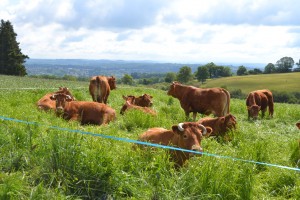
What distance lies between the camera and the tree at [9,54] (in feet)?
192

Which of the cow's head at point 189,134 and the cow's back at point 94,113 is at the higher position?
the cow's head at point 189,134

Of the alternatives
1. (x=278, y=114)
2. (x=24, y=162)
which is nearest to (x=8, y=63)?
(x=278, y=114)

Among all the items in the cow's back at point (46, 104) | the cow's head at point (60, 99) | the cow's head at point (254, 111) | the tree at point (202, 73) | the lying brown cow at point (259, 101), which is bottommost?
the tree at point (202, 73)

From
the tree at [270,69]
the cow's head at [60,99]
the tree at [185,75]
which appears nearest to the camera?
the cow's head at [60,99]

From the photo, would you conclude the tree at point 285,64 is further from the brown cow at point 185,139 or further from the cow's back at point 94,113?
the brown cow at point 185,139

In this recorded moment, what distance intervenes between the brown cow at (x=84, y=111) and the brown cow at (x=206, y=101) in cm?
387

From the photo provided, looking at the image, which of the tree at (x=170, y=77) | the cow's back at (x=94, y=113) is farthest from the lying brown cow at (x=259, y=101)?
the tree at (x=170, y=77)

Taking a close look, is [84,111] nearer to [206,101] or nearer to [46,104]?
[46,104]

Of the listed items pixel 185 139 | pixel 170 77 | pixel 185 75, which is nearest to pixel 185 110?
pixel 185 139

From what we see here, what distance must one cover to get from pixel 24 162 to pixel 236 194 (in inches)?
126

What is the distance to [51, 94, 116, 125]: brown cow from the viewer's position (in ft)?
37.8

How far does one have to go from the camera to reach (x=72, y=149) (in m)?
5.23

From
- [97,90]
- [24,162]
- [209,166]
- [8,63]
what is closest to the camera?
[209,166]

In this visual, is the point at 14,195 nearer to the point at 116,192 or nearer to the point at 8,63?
the point at 116,192
